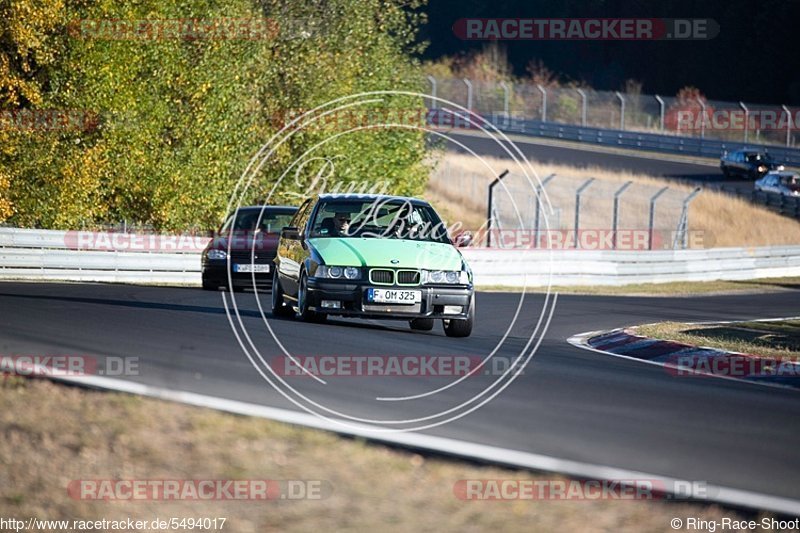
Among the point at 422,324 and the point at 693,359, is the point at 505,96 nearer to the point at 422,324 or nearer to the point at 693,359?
the point at 422,324

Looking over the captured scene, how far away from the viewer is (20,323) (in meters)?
12.4

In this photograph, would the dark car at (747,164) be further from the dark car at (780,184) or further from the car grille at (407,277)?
the car grille at (407,277)

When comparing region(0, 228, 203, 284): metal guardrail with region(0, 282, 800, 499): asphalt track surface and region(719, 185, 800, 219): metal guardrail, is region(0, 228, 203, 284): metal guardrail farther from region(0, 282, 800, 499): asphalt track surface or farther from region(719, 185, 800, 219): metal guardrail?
region(719, 185, 800, 219): metal guardrail

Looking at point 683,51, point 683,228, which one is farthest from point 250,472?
point 683,51

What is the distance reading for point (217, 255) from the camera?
890 inches

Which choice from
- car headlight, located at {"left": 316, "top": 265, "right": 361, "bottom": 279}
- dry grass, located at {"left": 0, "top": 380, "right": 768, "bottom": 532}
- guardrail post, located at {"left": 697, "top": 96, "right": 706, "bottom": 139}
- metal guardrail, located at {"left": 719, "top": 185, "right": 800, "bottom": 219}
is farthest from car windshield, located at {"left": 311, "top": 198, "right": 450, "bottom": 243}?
guardrail post, located at {"left": 697, "top": 96, "right": 706, "bottom": 139}

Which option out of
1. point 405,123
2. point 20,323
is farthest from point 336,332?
point 405,123

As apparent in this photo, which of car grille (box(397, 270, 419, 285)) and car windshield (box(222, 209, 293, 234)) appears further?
car windshield (box(222, 209, 293, 234))

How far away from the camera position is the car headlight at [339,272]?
13.8 meters

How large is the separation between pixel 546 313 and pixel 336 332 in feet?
26.6

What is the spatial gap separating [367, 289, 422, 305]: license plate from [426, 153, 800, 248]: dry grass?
3119 cm

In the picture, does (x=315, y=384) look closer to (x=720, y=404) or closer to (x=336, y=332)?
(x=720, y=404)

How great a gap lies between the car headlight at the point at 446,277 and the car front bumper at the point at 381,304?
69 millimetres

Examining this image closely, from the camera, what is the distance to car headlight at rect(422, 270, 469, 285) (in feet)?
45.3
